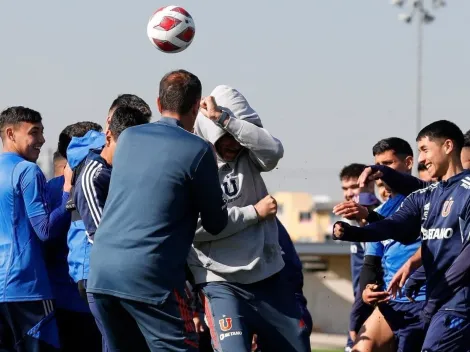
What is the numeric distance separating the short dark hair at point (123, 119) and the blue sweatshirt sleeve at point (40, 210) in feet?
3.44

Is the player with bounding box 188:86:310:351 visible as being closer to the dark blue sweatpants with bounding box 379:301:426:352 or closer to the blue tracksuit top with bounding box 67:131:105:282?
the blue tracksuit top with bounding box 67:131:105:282

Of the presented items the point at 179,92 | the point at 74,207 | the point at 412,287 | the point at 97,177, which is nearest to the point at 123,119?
the point at 97,177

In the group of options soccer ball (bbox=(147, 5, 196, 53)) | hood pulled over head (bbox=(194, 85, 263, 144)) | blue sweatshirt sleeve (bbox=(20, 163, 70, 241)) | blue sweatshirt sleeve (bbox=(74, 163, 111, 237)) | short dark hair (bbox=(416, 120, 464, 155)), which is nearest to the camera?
blue sweatshirt sleeve (bbox=(74, 163, 111, 237))

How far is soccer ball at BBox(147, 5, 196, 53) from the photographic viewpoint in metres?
8.97

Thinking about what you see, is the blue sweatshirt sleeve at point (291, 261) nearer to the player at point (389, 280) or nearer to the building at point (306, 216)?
the player at point (389, 280)


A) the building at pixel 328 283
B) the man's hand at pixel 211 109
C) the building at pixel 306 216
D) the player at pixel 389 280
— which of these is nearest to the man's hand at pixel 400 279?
the player at pixel 389 280

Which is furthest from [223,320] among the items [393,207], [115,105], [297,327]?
[393,207]

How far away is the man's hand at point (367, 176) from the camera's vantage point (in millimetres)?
7725

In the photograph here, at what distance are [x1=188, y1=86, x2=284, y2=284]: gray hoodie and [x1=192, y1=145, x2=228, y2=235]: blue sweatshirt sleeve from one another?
0.97 meters

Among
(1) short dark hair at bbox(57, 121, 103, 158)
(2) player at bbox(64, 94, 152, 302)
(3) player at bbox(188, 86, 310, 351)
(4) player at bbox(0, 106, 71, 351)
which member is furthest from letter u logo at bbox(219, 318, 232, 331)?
(1) short dark hair at bbox(57, 121, 103, 158)

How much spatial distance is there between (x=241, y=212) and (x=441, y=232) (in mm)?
1411

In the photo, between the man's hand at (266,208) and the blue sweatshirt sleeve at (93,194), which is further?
the man's hand at (266,208)

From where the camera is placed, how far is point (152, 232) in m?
6.08

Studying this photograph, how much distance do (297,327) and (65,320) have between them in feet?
7.29
